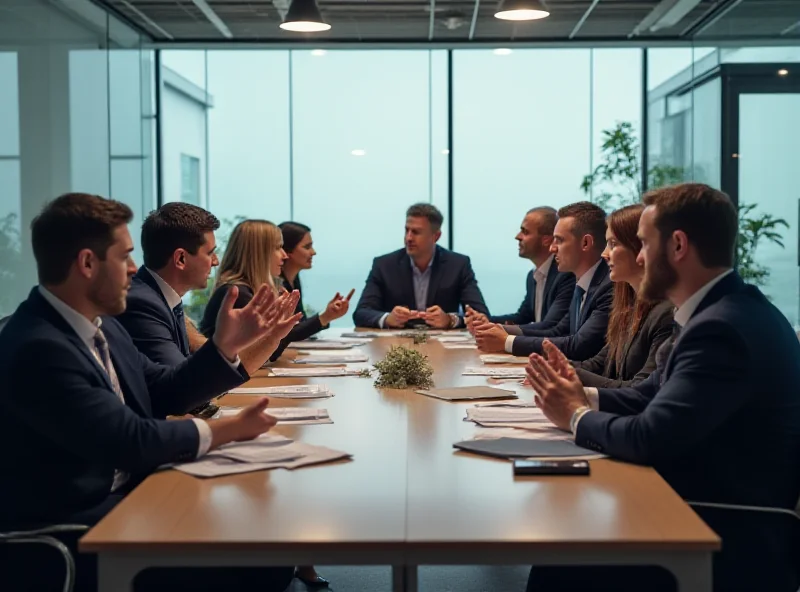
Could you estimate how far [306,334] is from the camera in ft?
19.9

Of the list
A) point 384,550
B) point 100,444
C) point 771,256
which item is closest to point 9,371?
point 100,444

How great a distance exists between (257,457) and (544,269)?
186 inches

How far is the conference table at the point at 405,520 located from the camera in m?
1.90

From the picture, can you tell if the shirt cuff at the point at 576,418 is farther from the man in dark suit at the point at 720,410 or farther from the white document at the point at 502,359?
the white document at the point at 502,359

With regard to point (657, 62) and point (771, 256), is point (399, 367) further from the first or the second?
point (657, 62)

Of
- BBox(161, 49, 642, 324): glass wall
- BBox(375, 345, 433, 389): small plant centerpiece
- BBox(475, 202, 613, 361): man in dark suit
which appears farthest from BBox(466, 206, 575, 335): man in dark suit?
BBox(161, 49, 642, 324): glass wall

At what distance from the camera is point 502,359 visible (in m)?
5.13

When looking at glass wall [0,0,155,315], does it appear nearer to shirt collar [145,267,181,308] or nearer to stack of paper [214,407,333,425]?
shirt collar [145,267,181,308]

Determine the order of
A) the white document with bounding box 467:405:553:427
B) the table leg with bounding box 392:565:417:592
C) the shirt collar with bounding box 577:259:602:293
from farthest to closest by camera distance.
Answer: the shirt collar with bounding box 577:259:602:293 → the white document with bounding box 467:405:553:427 → the table leg with bounding box 392:565:417:592

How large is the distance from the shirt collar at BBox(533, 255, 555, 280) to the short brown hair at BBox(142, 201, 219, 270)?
3470 millimetres

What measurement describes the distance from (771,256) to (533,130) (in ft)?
10.6

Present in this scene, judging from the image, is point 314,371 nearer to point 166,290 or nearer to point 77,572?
point 166,290

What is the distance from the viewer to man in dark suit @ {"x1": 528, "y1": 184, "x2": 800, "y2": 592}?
2.47m

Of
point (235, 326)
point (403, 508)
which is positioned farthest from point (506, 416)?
point (403, 508)
